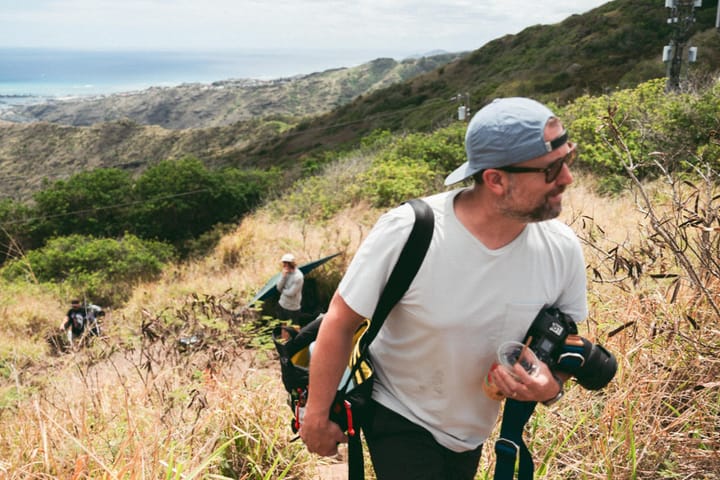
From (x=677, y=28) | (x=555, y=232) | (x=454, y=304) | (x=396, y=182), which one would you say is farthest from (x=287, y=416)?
(x=677, y=28)

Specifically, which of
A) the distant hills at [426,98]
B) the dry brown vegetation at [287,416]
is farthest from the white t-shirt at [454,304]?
the distant hills at [426,98]

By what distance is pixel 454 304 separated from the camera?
1.59 metres

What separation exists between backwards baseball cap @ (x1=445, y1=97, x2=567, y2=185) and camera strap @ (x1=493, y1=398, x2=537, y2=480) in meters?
0.80

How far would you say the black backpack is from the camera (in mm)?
1577

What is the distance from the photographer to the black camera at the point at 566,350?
5.40 ft

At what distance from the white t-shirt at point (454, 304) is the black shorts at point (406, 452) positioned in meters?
0.03

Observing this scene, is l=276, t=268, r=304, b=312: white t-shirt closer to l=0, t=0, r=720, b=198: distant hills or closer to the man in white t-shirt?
the man in white t-shirt

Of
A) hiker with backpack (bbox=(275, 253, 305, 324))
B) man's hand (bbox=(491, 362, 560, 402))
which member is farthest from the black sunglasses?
hiker with backpack (bbox=(275, 253, 305, 324))

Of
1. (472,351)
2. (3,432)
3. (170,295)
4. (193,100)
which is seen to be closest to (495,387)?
(472,351)

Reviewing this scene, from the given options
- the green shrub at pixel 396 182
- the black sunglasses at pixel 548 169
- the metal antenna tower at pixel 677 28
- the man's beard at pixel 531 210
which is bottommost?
the green shrub at pixel 396 182

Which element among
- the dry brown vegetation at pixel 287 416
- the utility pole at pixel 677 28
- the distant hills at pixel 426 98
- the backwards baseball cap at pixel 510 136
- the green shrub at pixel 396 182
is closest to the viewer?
the backwards baseball cap at pixel 510 136

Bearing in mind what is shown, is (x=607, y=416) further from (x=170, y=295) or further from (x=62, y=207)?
(x=62, y=207)

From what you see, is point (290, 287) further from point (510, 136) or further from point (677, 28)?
point (677, 28)

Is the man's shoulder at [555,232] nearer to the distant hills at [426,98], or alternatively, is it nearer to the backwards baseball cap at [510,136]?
the backwards baseball cap at [510,136]
